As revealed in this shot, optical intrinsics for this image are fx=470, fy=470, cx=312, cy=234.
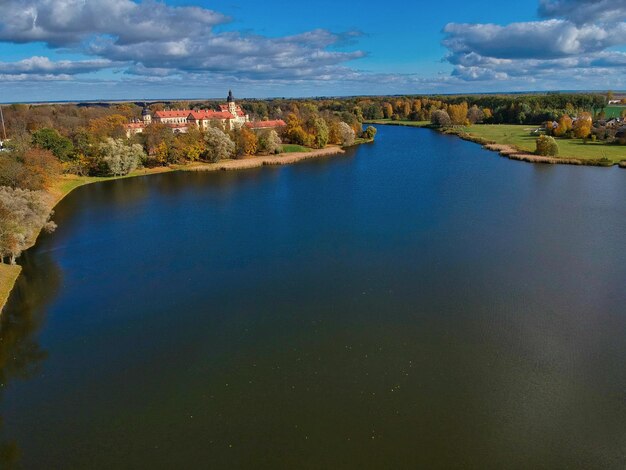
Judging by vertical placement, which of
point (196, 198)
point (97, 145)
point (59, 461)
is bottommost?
Answer: point (59, 461)

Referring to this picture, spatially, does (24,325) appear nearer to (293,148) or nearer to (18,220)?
(18,220)

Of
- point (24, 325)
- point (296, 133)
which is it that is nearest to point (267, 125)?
point (296, 133)

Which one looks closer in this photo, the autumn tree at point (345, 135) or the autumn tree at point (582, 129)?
the autumn tree at point (582, 129)

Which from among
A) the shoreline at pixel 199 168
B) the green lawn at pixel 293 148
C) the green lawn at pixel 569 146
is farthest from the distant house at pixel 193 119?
the green lawn at pixel 569 146

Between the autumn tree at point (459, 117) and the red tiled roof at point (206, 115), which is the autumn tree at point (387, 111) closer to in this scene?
the autumn tree at point (459, 117)

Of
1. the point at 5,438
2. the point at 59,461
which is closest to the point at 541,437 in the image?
the point at 59,461

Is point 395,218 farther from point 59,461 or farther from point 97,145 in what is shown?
point 97,145

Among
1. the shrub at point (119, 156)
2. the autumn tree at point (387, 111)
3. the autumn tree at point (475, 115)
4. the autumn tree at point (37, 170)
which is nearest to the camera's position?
the autumn tree at point (37, 170)
